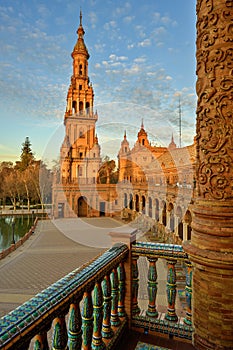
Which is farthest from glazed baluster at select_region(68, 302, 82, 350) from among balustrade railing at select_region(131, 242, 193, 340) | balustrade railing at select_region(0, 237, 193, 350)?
balustrade railing at select_region(131, 242, 193, 340)

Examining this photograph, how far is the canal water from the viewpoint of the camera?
79.5 ft

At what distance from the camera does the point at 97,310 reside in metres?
2.54

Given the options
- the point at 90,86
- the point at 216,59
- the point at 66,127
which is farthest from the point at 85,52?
the point at 216,59

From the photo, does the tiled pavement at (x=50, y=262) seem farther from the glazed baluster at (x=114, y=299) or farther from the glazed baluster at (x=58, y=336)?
the glazed baluster at (x=58, y=336)

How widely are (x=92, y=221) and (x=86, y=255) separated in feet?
49.6

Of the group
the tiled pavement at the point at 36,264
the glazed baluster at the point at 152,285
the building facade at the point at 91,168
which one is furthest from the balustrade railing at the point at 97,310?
the building facade at the point at 91,168

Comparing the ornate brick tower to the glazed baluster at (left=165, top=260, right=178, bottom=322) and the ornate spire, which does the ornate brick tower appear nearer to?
the ornate spire

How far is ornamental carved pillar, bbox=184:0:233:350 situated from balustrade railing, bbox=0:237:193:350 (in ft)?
1.78

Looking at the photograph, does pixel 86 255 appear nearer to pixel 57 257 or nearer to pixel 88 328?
pixel 57 257

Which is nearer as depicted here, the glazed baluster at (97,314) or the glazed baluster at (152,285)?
the glazed baluster at (97,314)

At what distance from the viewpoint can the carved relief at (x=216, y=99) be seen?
2508 millimetres

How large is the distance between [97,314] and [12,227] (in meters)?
24.1

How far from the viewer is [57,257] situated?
18.0 metres

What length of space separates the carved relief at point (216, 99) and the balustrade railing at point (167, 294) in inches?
39.9
